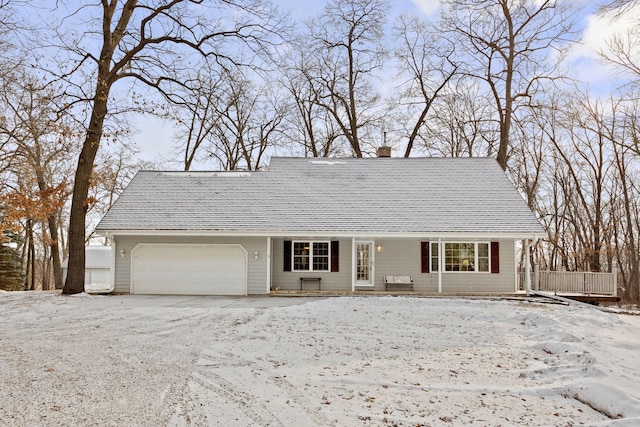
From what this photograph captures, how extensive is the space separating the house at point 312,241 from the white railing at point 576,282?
2.05 m

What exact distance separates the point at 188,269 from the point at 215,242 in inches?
50.4

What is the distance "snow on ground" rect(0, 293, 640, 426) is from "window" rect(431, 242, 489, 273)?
5.08 m

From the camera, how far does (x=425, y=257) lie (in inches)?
668

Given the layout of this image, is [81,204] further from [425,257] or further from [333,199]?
→ [425,257]

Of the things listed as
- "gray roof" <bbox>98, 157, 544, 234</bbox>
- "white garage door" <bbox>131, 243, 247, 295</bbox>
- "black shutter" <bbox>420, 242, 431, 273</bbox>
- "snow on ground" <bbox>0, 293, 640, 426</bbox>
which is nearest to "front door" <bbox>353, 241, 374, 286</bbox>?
"gray roof" <bbox>98, 157, 544, 234</bbox>

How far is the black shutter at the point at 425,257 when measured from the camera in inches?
666

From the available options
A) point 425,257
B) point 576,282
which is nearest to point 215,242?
point 425,257

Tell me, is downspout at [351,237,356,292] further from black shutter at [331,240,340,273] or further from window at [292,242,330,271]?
window at [292,242,330,271]

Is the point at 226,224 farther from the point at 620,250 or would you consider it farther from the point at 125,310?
the point at 620,250

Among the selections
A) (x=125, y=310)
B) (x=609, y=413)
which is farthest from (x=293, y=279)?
(x=609, y=413)

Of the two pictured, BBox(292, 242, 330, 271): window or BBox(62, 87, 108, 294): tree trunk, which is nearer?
BBox(62, 87, 108, 294): tree trunk

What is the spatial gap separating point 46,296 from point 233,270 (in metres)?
5.78

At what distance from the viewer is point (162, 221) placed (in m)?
16.7

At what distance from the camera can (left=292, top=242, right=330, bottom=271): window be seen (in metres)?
17.0
